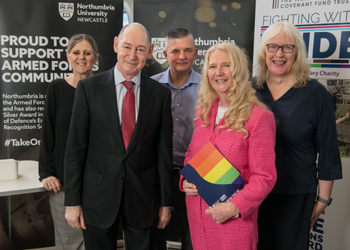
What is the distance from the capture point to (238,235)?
161cm

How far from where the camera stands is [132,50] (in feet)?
5.93

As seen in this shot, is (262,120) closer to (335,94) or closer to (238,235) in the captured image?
(238,235)

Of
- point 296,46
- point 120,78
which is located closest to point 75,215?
point 120,78

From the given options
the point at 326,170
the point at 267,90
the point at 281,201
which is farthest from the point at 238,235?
the point at 267,90

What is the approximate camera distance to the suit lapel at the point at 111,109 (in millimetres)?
1729

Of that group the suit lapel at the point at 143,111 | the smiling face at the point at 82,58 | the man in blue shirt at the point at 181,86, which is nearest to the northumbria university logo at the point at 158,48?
the man in blue shirt at the point at 181,86

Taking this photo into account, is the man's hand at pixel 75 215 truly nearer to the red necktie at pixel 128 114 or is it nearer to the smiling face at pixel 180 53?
the red necktie at pixel 128 114

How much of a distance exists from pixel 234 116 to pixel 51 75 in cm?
220

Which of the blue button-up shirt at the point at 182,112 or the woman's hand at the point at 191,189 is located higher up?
the blue button-up shirt at the point at 182,112

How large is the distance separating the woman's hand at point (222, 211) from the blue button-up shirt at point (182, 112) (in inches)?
41.0

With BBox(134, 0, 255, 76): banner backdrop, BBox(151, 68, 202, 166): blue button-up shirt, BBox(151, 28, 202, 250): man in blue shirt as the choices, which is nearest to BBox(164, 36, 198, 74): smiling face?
BBox(151, 28, 202, 250): man in blue shirt

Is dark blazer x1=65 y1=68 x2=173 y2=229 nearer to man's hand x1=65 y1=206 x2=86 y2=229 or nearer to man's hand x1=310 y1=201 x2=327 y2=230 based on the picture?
man's hand x1=65 y1=206 x2=86 y2=229

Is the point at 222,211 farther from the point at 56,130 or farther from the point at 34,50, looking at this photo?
the point at 34,50

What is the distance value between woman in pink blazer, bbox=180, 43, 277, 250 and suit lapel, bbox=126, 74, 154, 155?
0.33 metres
